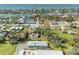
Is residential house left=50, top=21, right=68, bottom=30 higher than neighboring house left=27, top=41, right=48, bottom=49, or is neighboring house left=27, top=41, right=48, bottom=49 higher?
residential house left=50, top=21, right=68, bottom=30

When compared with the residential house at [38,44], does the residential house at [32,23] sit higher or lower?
higher

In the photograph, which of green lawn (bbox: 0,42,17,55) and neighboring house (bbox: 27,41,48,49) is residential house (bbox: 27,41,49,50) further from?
green lawn (bbox: 0,42,17,55)

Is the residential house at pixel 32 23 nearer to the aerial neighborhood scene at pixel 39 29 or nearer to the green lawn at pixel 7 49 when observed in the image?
the aerial neighborhood scene at pixel 39 29

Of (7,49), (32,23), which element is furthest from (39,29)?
(7,49)

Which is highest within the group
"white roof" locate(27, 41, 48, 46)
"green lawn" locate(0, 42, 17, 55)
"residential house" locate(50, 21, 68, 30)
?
"residential house" locate(50, 21, 68, 30)

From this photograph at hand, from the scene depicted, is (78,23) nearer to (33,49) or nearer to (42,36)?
(42,36)

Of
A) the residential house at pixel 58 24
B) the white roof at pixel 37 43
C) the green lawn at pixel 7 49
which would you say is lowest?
the green lawn at pixel 7 49

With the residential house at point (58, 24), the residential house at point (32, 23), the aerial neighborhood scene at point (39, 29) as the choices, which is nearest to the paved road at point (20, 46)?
the aerial neighborhood scene at point (39, 29)

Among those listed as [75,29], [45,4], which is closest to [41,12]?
[45,4]

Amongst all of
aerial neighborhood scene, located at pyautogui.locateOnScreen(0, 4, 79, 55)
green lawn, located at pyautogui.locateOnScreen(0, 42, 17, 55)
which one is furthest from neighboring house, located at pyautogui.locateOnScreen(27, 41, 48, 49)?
green lawn, located at pyautogui.locateOnScreen(0, 42, 17, 55)
